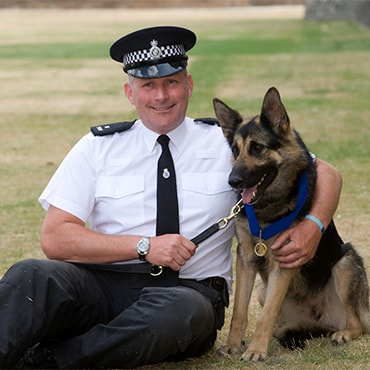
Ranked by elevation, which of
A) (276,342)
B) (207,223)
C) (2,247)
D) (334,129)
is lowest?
(334,129)

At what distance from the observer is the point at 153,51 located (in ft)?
15.5

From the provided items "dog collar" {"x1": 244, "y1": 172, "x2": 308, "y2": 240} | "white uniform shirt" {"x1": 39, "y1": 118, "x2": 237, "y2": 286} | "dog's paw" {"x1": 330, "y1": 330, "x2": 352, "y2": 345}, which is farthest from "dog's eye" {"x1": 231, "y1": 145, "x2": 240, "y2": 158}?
"dog's paw" {"x1": 330, "y1": 330, "x2": 352, "y2": 345}

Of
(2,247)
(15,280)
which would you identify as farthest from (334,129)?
(15,280)

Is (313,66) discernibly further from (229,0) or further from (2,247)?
(229,0)

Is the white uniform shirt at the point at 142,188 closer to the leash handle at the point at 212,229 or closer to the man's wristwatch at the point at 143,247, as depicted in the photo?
the leash handle at the point at 212,229

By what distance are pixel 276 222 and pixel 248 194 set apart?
8.4 inches

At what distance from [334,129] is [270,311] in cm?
859

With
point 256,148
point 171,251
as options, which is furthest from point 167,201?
point 256,148

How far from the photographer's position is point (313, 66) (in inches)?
875

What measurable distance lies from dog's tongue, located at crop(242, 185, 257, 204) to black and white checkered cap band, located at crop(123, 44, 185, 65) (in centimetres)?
75

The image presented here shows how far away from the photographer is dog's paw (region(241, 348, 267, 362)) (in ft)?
15.3

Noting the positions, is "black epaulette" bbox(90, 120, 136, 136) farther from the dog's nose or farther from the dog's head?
the dog's nose

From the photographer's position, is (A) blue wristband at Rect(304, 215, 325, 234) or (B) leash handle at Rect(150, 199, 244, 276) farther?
(A) blue wristband at Rect(304, 215, 325, 234)

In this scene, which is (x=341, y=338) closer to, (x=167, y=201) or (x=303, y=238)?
(x=303, y=238)
